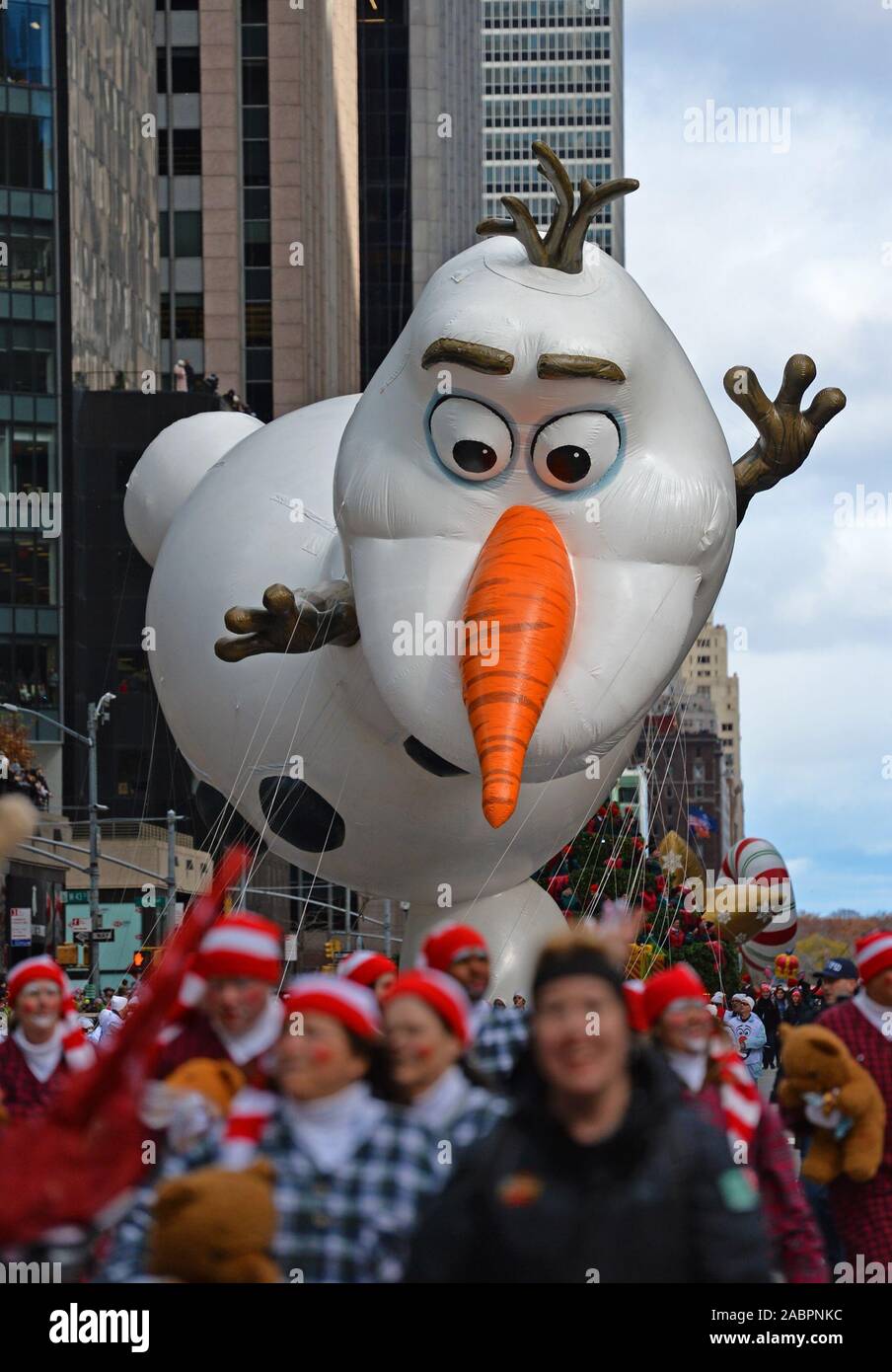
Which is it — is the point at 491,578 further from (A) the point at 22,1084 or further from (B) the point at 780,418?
(A) the point at 22,1084

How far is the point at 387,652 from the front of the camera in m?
10.1

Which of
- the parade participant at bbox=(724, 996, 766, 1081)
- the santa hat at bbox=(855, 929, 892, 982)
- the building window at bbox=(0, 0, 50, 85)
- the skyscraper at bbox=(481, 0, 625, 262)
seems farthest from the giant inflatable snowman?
the skyscraper at bbox=(481, 0, 625, 262)

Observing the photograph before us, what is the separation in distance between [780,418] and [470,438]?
2064 mm

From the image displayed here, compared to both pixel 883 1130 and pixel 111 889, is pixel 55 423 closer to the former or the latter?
pixel 111 889

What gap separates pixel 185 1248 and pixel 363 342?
9531 centimetres

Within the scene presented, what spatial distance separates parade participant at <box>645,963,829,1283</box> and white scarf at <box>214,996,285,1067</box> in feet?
3.45

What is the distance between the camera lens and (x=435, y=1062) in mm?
A: 5227

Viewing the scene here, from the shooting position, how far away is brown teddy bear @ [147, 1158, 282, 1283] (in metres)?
4.65

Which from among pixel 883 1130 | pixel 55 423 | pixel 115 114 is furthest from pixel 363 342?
pixel 883 1130

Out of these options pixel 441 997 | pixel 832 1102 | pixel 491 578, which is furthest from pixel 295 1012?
pixel 491 578

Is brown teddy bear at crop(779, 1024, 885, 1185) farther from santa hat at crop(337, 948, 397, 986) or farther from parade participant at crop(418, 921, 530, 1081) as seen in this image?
santa hat at crop(337, 948, 397, 986)

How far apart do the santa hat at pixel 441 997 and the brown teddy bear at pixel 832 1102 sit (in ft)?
5.62
